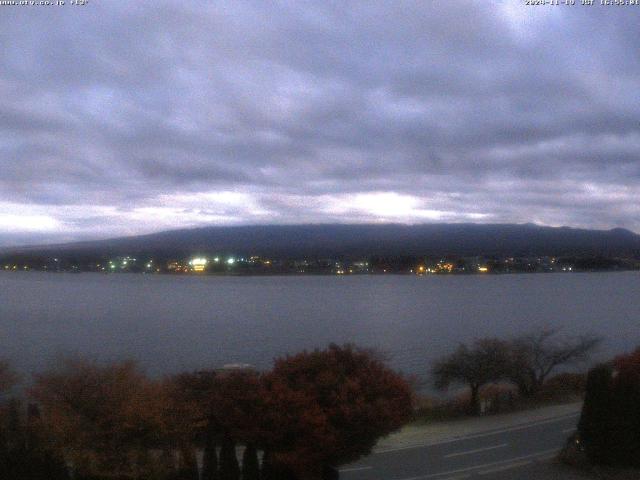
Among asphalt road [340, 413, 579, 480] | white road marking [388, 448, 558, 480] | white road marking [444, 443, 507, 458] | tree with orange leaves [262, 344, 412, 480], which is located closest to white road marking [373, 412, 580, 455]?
asphalt road [340, 413, 579, 480]

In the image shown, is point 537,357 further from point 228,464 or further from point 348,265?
point 348,265

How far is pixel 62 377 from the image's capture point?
11.0 meters

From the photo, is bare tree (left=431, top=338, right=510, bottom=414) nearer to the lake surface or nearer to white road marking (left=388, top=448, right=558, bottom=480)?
the lake surface

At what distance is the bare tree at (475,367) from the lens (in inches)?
974

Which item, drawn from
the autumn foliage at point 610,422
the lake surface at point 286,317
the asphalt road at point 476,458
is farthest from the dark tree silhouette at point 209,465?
the lake surface at point 286,317

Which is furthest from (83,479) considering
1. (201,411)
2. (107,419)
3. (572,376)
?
(572,376)

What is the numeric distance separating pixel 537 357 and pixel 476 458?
50.1 ft

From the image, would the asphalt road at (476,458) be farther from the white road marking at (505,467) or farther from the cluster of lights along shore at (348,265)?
the cluster of lights along shore at (348,265)

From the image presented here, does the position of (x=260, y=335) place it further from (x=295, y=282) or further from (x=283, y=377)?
(x=295, y=282)

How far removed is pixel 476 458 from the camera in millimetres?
14039

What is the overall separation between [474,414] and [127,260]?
242 feet

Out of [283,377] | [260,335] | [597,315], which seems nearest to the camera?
[283,377]

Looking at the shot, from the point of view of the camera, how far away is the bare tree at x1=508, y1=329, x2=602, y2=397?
26.3 meters

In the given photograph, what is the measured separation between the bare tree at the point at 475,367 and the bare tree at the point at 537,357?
66 centimetres
